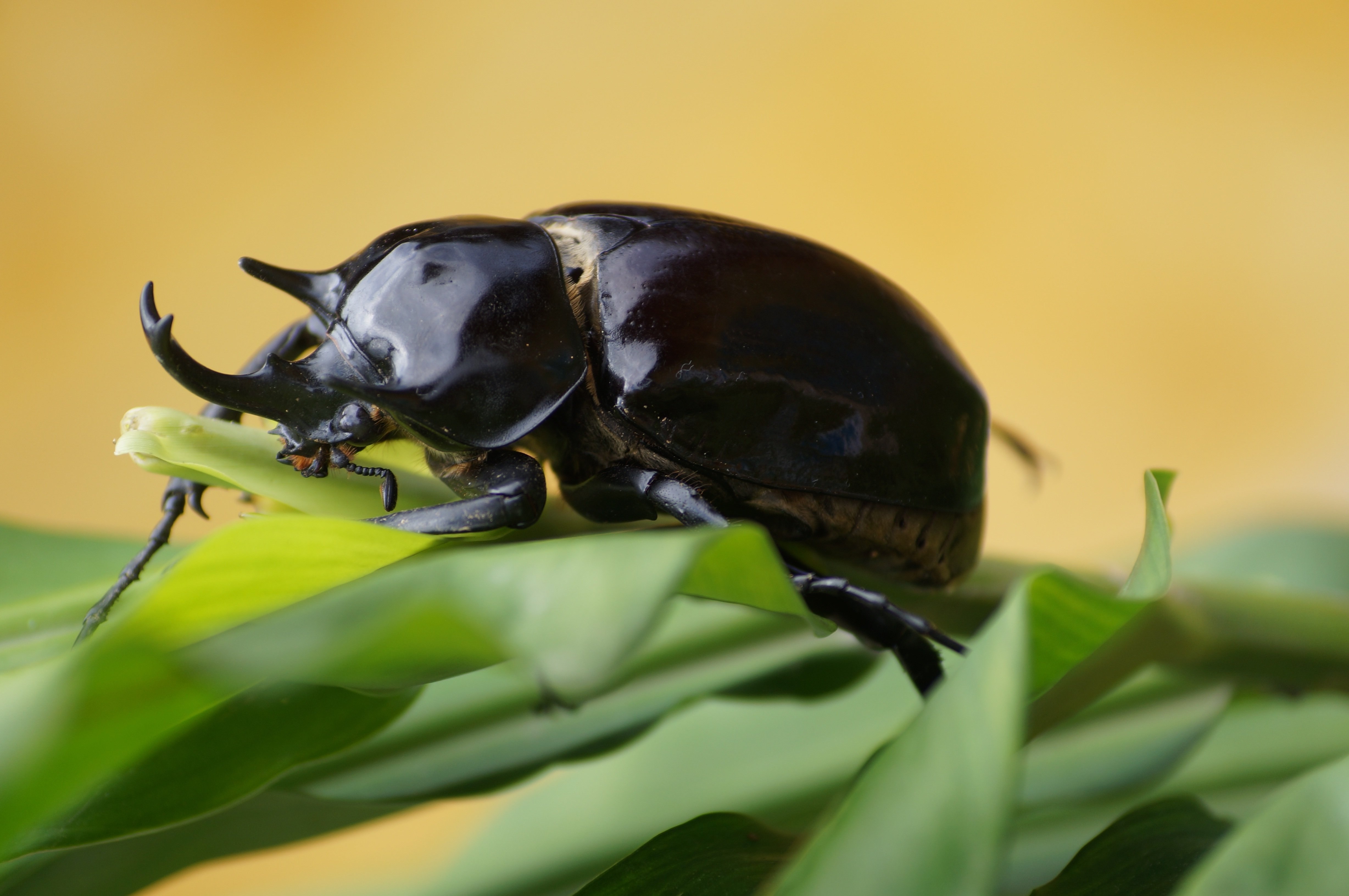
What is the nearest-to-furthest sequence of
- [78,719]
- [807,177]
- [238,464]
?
[78,719]
[238,464]
[807,177]

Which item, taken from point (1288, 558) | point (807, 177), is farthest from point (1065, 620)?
point (807, 177)

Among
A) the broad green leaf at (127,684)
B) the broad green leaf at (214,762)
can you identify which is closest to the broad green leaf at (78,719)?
the broad green leaf at (127,684)

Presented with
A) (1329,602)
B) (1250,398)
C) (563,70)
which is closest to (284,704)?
(1329,602)

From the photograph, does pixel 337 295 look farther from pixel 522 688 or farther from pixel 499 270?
pixel 522 688

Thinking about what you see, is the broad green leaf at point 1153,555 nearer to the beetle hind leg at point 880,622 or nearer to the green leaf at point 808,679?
the beetle hind leg at point 880,622

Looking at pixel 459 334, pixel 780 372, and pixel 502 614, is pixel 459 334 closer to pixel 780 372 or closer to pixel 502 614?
pixel 780 372
